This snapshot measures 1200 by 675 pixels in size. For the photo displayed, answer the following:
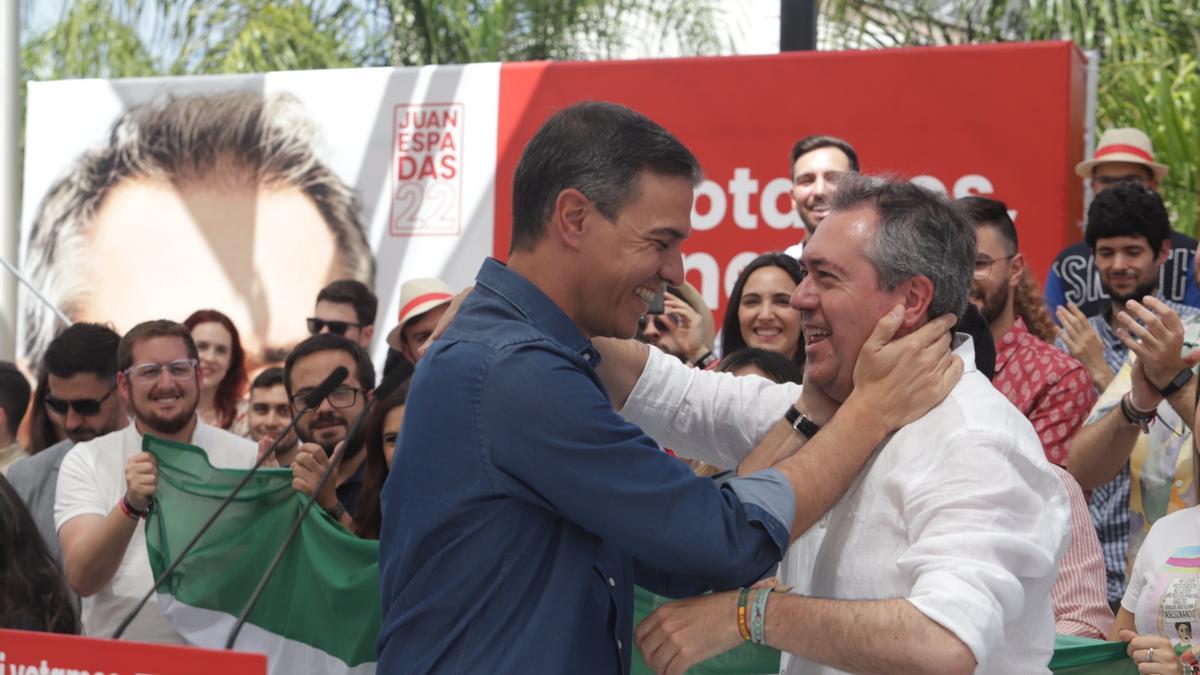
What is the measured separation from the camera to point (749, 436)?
11.5 feet

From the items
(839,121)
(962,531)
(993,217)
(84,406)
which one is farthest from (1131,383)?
(84,406)

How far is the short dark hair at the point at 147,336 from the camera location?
19.2ft

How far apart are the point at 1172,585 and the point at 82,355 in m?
4.37

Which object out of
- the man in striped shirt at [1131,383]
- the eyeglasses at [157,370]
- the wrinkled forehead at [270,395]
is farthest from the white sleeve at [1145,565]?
the wrinkled forehead at [270,395]

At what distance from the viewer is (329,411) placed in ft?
18.4

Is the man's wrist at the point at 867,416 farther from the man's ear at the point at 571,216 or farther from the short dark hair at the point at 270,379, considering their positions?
the short dark hair at the point at 270,379

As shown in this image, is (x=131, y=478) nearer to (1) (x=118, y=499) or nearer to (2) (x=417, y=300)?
(1) (x=118, y=499)

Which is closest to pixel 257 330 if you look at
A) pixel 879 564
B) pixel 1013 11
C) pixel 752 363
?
pixel 752 363

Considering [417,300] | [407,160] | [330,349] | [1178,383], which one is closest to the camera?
[1178,383]

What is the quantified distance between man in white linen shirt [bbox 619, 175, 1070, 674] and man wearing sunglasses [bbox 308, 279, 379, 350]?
414 centimetres

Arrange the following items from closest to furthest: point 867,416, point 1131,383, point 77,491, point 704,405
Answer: point 867,416, point 704,405, point 1131,383, point 77,491

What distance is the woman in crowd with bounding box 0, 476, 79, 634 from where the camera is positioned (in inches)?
149

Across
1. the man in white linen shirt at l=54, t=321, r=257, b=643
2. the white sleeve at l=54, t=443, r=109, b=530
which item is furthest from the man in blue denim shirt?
the white sleeve at l=54, t=443, r=109, b=530

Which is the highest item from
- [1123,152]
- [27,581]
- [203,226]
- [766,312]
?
[1123,152]
